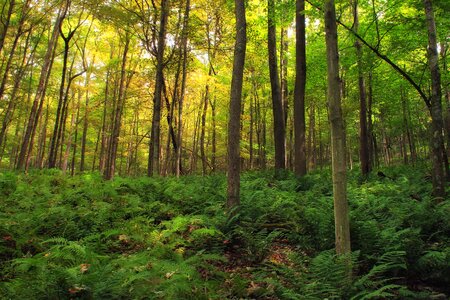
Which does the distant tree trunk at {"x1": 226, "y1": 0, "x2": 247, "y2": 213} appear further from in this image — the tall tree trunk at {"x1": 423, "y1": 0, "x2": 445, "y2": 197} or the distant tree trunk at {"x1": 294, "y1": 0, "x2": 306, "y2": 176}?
the distant tree trunk at {"x1": 294, "y1": 0, "x2": 306, "y2": 176}

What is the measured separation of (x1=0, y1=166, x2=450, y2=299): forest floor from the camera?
3.60 metres

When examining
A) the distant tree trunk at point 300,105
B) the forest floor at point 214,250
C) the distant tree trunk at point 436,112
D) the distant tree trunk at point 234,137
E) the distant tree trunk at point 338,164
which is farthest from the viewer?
the distant tree trunk at point 300,105

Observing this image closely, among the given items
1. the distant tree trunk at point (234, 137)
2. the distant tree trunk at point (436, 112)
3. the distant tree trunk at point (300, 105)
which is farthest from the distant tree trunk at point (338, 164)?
the distant tree trunk at point (300, 105)

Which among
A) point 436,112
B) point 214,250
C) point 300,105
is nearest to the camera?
point 214,250

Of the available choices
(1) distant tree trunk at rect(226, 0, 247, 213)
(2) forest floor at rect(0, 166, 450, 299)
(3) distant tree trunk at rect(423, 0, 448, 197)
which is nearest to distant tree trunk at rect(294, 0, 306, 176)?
(2) forest floor at rect(0, 166, 450, 299)

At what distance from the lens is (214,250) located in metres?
5.23

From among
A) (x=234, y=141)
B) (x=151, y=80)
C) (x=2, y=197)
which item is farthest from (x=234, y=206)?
(x=151, y=80)

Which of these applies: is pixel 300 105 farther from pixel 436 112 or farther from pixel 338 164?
pixel 338 164

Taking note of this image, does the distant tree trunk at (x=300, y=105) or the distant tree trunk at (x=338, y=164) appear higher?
the distant tree trunk at (x=300, y=105)

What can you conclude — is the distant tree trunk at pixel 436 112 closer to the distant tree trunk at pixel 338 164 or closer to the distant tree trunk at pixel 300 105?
the distant tree trunk at pixel 338 164

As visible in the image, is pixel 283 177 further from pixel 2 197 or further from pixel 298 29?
pixel 2 197

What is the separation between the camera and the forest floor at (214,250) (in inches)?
142

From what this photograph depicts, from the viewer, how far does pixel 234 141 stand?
21.1ft

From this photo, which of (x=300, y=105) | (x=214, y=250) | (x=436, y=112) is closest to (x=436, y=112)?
(x=436, y=112)
